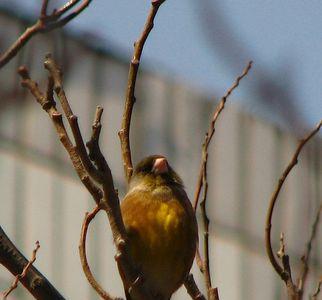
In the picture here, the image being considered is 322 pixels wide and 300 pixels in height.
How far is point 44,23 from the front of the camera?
3258 mm

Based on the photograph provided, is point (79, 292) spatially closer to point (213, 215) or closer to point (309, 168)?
point (213, 215)

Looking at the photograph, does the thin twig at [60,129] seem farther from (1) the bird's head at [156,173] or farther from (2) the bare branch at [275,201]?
(1) the bird's head at [156,173]

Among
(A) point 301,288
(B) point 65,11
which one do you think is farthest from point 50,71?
(A) point 301,288

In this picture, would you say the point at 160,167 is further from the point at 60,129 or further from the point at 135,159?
the point at 135,159

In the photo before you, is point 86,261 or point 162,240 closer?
point 86,261

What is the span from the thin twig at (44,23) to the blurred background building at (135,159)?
299 inches

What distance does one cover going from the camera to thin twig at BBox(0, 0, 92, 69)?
10.3 ft

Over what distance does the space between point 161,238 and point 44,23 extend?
79.0 inches

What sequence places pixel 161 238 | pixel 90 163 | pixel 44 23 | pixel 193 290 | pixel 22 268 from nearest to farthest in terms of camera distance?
1. pixel 44 23
2. pixel 90 163
3. pixel 22 268
4. pixel 193 290
5. pixel 161 238

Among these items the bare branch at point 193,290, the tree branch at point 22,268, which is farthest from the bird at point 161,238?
the tree branch at point 22,268

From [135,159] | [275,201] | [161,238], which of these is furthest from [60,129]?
[135,159]

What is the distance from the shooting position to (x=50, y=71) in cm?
355

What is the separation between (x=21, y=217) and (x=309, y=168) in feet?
26.3

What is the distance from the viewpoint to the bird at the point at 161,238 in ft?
16.6
